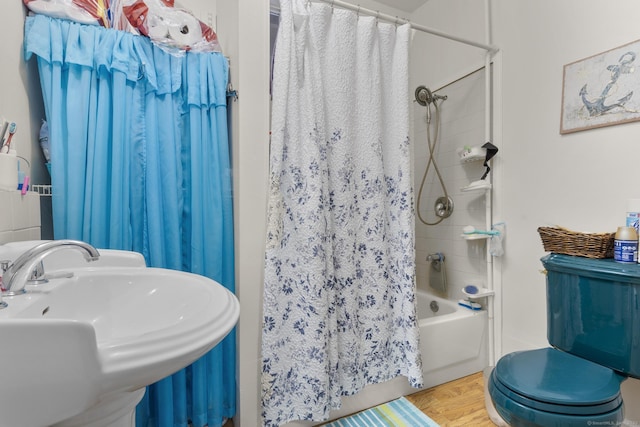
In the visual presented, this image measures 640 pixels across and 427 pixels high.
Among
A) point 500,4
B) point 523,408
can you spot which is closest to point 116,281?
point 523,408

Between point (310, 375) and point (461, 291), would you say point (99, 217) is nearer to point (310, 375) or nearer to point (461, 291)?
point (310, 375)

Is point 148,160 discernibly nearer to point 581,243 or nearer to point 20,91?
point 20,91

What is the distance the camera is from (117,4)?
126 cm

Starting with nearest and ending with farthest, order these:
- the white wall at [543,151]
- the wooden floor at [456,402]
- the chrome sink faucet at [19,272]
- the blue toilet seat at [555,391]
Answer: the chrome sink faucet at [19,272]
the blue toilet seat at [555,391]
the white wall at [543,151]
the wooden floor at [456,402]

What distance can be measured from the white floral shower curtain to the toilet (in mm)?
496

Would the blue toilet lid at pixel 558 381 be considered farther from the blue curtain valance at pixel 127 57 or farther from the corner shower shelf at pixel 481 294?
the blue curtain valance at pixel 127 57

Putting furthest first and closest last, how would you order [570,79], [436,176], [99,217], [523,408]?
[436,176]
[570,79]
[99,217]
[523,408]

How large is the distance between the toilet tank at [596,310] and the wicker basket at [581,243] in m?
0.03

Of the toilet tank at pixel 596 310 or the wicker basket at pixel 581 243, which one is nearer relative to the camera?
the toilet tank at pixel 596 310

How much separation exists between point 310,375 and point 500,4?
2.35 m

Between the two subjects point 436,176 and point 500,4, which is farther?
point 436,176


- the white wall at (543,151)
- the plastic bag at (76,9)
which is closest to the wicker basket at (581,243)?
the white wall at (543,151)

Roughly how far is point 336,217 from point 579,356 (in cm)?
116

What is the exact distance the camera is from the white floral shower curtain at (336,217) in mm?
1291
